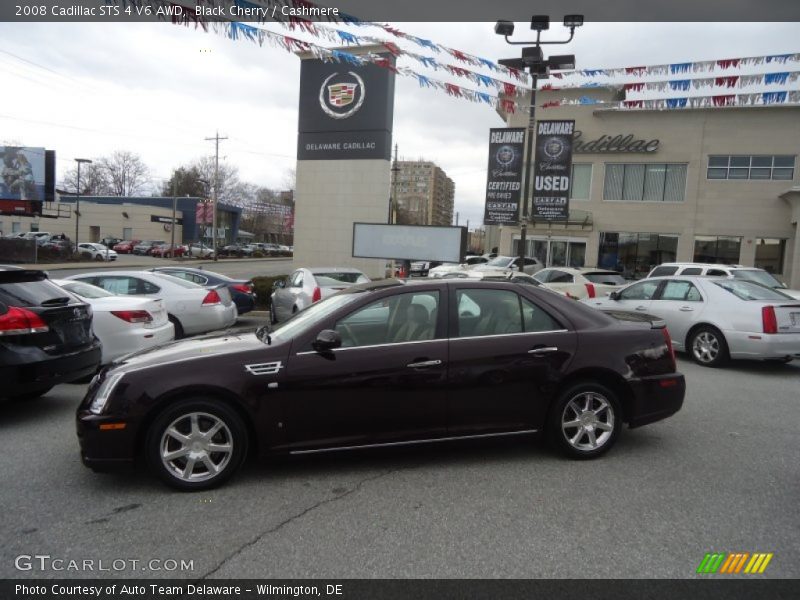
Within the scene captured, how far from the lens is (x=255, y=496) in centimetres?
388

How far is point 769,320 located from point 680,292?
153 cm

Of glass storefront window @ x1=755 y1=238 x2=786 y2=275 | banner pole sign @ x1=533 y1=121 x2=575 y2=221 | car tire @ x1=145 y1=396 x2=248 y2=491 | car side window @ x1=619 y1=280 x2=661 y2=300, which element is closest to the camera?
car tire @ x1=145 y1=396 x2=248 y2=491

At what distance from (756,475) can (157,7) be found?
8.82 metres

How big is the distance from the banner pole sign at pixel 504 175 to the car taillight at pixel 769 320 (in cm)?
894

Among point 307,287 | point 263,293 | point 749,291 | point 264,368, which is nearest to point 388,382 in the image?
point 264,368

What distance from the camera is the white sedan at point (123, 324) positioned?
24.8 ft

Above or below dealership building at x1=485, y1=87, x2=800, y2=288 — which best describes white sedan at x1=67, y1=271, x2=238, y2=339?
below

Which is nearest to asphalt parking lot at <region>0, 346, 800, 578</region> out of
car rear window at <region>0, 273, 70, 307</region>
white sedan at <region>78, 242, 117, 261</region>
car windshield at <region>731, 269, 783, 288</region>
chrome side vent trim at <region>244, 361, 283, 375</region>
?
chrome side vent trim at <region>244, 361, 283, 375</region>

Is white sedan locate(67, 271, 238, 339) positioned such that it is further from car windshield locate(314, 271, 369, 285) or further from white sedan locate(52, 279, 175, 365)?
white sedan locate(52, 279, 175, 365)

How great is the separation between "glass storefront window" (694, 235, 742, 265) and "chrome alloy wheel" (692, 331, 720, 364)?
22.3 meters

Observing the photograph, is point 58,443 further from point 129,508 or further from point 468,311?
point 468,311

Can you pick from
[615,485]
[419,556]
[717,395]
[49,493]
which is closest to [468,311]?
[615,485]

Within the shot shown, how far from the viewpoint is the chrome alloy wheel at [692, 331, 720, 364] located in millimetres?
8898

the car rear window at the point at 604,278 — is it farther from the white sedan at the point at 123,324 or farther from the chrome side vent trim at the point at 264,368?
the chrome side vent trim at the point at 264,368
